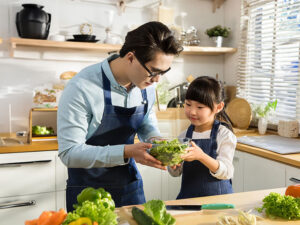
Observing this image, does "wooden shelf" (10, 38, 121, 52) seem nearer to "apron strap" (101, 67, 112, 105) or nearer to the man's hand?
"apron strap" (101, 67, 112, 105)

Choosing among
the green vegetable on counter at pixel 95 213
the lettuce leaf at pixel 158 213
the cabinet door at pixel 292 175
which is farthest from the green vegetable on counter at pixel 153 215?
the cabinet door at pixel 292 175

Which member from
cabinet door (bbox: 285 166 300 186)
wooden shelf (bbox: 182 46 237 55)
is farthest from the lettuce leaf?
wooden shelf (bbox: 182 46 237 55)

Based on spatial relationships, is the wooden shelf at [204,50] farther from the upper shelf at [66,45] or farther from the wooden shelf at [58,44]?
the wooden shelf at [58,44]

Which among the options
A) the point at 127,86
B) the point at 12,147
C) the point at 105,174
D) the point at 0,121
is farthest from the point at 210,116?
the point at 0,121

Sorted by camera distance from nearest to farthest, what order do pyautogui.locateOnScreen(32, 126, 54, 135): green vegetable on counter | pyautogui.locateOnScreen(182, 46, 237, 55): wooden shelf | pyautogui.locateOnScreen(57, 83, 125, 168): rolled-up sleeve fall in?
pyautogui.locateOnScreen(57, 83, 125, 168): rolled-up sleeve, pyautogui.locateOnScreen(32, 126, 54, 135): green vegetable on counter, pyautogui.locateOnScreen(182, 46, 237, 55): wooden shelf

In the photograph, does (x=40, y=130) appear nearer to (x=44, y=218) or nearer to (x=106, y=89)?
(x=106, y=89)

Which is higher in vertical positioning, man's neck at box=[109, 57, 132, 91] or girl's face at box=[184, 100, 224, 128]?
man's neck at box=[109, 57, 132, 91]

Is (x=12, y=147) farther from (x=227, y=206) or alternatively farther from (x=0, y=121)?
(x=227, y=206)

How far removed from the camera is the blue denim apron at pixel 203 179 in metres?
1.73

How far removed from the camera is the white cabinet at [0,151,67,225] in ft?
7.75

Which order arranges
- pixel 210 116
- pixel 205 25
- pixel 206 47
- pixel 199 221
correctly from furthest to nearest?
pixel 205 25, pixel 206 47, pixel 210 116, pixel 199 221

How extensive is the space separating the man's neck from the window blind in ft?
5.61

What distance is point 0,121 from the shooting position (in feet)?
9.59

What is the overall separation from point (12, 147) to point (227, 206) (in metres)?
1.67
